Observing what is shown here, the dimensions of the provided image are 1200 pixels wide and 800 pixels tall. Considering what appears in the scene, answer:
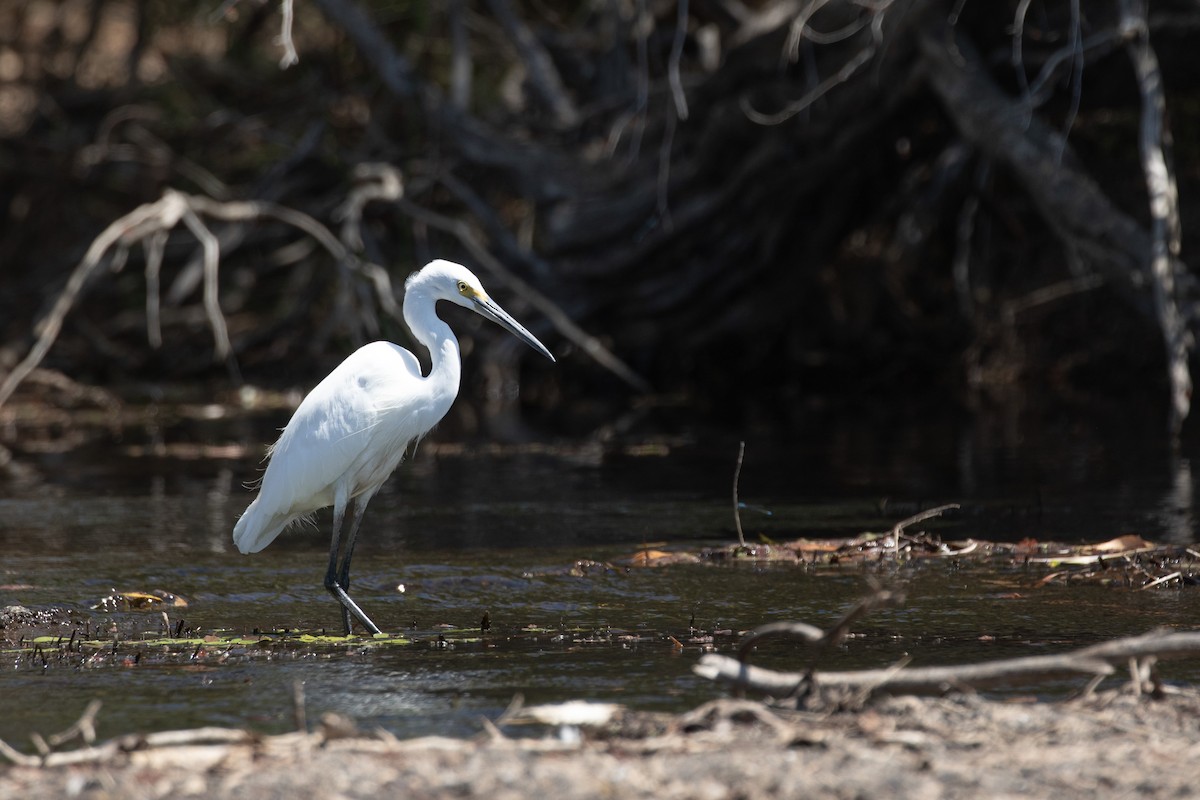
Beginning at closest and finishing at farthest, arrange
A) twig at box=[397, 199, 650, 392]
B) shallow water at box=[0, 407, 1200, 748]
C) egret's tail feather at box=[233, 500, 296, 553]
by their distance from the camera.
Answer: shallow water at box=[0, 407, 1200, 748], egret's tail feather at box=[233, 500, 296, 553], twig at box=[397, 199, 650, 392]

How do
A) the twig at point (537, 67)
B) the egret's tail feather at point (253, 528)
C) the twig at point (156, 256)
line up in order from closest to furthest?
the egret's tail feather at point (253, 528)
the twig at point (156, 256)
the twig at point (537, 67)

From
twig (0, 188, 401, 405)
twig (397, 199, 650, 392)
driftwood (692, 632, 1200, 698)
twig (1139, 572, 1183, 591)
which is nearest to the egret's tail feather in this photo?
driftwood (692, 632, 1200, 698)

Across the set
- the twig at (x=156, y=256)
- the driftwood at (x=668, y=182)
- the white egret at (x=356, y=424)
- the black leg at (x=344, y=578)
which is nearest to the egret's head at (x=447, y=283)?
the white egret at (x=356, y=424)

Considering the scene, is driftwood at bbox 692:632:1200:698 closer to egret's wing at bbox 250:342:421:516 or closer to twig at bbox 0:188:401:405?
egret's wing at bbox 250:342:421:516

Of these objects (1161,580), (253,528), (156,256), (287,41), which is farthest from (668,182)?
(1161,580)

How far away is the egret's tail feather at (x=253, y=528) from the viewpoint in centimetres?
583

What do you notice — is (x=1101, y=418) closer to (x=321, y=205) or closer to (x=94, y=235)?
(x=321, y=205)

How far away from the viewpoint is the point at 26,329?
13680mm

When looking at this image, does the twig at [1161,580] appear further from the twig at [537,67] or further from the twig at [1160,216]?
the twig at [537,67]

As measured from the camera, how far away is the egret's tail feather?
5.83m

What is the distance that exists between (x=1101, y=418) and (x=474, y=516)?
18.7 ft

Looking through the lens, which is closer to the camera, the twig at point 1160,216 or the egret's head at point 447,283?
the egret's head at point 447,283

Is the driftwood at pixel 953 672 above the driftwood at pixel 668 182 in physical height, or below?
below

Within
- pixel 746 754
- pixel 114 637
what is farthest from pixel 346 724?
pixel 114 637
